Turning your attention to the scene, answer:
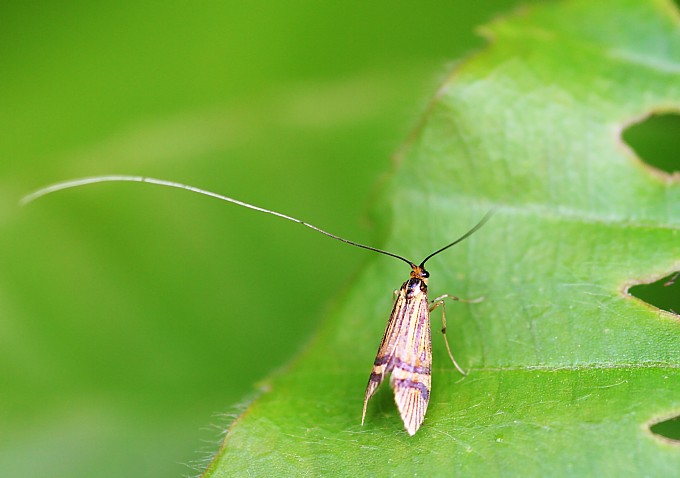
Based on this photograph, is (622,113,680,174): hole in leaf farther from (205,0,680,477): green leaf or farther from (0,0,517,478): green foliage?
(0,0,517,478): green foliage

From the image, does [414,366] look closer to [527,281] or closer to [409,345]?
[409,345]

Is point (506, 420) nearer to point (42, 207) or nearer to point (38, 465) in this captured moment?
point (38, 465)

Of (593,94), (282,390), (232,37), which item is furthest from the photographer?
(232,37)

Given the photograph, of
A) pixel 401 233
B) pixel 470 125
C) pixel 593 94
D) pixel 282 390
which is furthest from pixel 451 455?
pixel 593 94

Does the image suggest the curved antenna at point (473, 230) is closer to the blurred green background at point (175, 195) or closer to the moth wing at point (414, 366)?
the moth wing at point (414, 366)

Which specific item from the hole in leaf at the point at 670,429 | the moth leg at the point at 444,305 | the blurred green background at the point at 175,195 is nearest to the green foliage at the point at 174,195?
the blurred green background at the point at 175,195

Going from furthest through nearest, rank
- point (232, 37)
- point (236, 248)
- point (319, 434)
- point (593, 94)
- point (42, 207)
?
point (232, 37), point (236, 248), point (42, 207), point (593, 94), point (319, 434)

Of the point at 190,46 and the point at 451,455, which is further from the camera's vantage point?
the point at 190,46
